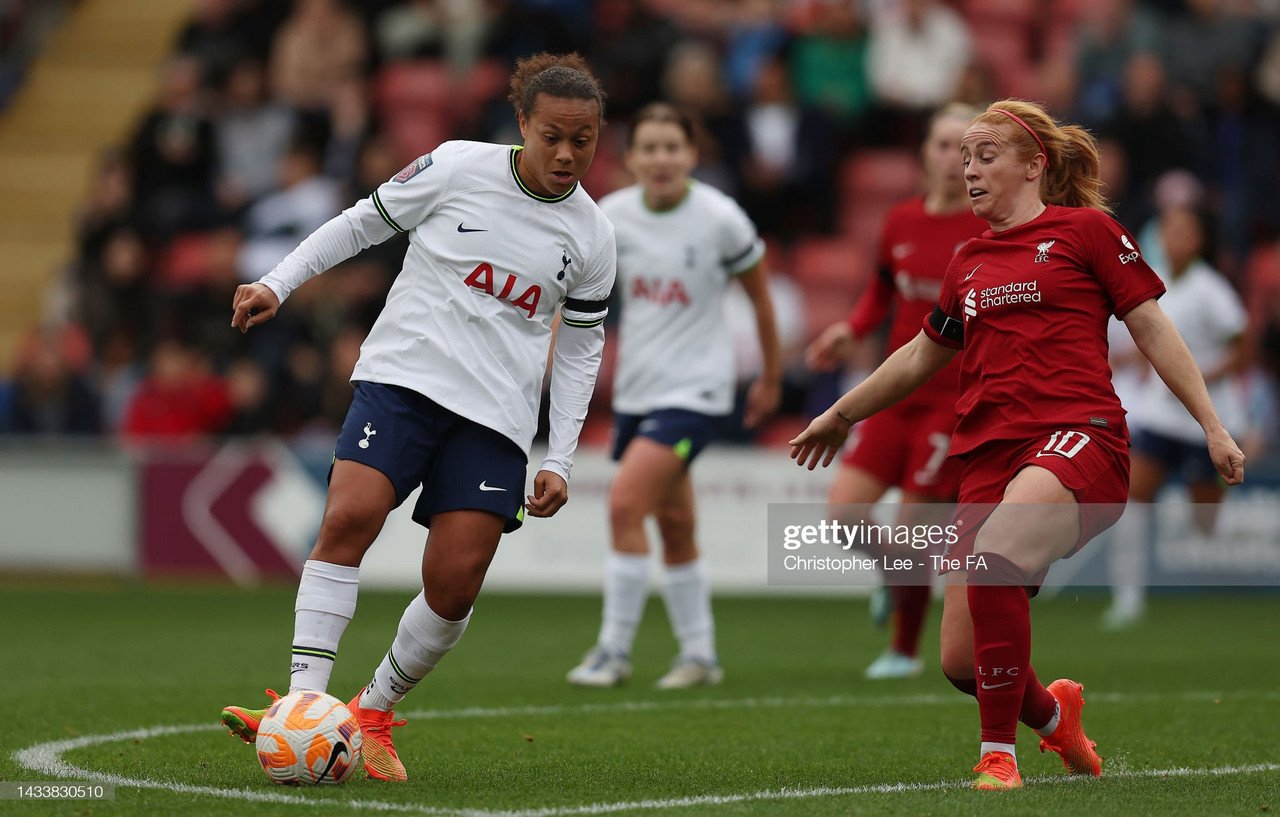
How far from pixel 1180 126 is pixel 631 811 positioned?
12455 mm

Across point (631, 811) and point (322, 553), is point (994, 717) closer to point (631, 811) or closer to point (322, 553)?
point (631, 811)

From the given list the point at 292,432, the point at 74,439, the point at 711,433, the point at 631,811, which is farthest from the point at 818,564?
the point at 74,439

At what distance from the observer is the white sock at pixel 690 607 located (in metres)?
9.26

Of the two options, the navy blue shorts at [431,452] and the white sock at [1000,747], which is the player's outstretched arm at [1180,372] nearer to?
the white sock at [1000,747]

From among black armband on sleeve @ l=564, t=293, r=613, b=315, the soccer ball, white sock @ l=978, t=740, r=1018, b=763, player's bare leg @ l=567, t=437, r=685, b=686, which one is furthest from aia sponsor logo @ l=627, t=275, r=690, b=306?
the soccer ball

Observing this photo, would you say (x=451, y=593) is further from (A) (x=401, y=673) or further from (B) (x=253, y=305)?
(B) (x=253, y=305)

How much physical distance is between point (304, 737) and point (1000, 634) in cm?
211

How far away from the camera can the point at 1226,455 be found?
538 centimetres

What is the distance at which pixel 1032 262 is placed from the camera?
5.74 metres

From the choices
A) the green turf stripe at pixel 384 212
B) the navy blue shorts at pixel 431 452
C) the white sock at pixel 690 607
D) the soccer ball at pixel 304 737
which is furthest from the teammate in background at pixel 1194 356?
the soccer ball at pixel 304 737

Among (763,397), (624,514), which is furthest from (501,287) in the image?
(763,397)

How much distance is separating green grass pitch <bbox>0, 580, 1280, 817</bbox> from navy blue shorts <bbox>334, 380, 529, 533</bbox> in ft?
2.95

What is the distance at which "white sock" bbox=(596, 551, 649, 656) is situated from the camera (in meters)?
9.14

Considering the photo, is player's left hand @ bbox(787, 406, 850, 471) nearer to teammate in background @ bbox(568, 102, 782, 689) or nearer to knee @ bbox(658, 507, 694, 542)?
teammate in background @ bbox(568, 102, 782, 689)
